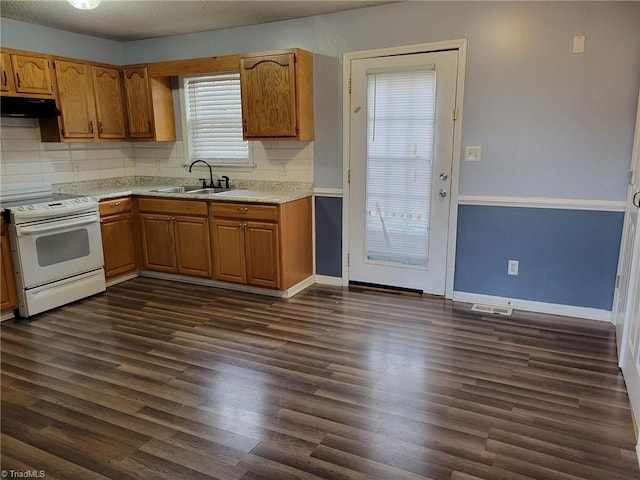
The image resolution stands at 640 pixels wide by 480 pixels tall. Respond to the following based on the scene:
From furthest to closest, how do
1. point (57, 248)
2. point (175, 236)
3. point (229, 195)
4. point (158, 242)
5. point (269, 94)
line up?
point (158, 242), point (175, 236), point (229, 195), point (269, 94), point (57, 248)

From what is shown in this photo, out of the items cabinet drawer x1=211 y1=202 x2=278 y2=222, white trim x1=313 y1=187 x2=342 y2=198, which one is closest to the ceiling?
white trim x1=313 y1=187 x2=342 y2=198

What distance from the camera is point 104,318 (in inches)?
143

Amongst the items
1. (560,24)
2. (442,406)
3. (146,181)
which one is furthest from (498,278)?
(146,181)

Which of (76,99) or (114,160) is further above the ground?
(76,99)

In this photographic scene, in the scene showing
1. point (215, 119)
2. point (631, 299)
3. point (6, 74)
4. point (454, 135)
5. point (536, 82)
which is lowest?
point (631, 299)

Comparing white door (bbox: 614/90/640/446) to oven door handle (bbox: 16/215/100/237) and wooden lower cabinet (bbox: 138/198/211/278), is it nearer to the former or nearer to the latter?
wooden lower cabinet (bbox: 138/198/211/278)

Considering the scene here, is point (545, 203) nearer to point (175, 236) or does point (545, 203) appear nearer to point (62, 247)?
point (175, 236)

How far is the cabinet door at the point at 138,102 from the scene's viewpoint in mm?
4590

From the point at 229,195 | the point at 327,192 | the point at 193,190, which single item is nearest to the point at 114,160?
the point at 193,190

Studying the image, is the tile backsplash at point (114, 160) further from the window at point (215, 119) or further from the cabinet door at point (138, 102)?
the cabinet door at point (138, 102)

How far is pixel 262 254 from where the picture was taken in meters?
3.99

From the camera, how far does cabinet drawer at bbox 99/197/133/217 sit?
4.23 meters

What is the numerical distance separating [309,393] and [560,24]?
301 centimetres

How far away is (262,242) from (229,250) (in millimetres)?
374
